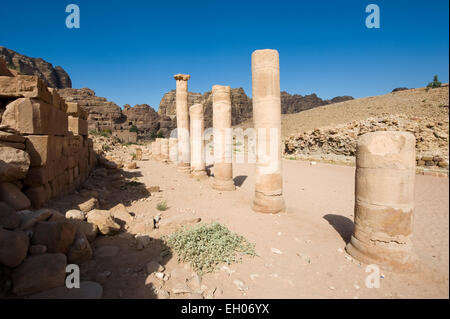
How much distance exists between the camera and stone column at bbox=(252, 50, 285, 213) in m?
6.32

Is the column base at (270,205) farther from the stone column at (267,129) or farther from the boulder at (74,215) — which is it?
the boulder at (74,215)

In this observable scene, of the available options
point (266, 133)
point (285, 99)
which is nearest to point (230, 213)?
point (266, 133)

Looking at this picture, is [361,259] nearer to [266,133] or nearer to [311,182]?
[266,133]

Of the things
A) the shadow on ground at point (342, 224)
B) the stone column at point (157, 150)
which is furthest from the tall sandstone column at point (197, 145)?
the stone column at point (157, 150)

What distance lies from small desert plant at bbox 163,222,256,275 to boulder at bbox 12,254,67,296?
1699 millimetres

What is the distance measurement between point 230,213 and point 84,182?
Answer: 5.31 metres

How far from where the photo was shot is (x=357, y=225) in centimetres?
426

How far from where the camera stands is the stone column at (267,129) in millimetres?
6316

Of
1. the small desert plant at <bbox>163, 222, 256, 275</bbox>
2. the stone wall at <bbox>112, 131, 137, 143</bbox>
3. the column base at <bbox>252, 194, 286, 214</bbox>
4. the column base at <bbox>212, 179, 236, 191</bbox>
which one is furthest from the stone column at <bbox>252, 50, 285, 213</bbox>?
the stone wall at <bbox>112, 131, 137, 143</bbox>

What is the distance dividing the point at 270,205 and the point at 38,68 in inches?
2848

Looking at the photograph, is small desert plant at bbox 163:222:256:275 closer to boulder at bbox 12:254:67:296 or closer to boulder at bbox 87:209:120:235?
boulder at bbox 87:209:120:235

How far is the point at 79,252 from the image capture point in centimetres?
344

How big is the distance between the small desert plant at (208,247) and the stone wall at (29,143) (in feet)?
Answer: 9.13
